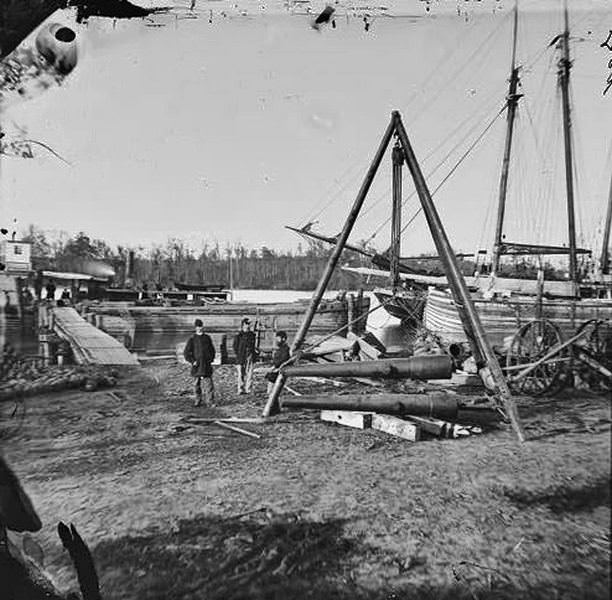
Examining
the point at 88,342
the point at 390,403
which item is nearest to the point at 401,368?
the point at 390,403

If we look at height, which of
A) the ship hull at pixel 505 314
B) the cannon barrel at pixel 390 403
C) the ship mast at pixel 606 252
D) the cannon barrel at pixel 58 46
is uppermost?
the cannon barrel at pixel 58 46

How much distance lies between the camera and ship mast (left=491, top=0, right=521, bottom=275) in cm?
105

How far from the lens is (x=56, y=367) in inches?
56.6

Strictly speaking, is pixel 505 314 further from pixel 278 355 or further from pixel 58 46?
pixel 58 46

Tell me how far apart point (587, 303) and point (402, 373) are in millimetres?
446

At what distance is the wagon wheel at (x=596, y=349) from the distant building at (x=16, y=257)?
1597 millimetres

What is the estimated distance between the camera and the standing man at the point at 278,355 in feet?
4.34

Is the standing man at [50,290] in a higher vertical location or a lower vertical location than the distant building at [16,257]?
lower

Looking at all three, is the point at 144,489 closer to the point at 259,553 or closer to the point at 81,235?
the point at 259,553

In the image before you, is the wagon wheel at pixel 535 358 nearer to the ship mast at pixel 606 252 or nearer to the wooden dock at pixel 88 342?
the ship mast at pixel 606 252

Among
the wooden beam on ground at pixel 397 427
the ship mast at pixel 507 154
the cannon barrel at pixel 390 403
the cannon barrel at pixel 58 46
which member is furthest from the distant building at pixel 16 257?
the ship mast at pixel 507 154

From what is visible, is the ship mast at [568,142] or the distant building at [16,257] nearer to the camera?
the ship mast at [568,142]

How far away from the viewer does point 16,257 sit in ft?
4.87

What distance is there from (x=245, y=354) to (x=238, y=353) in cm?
2
